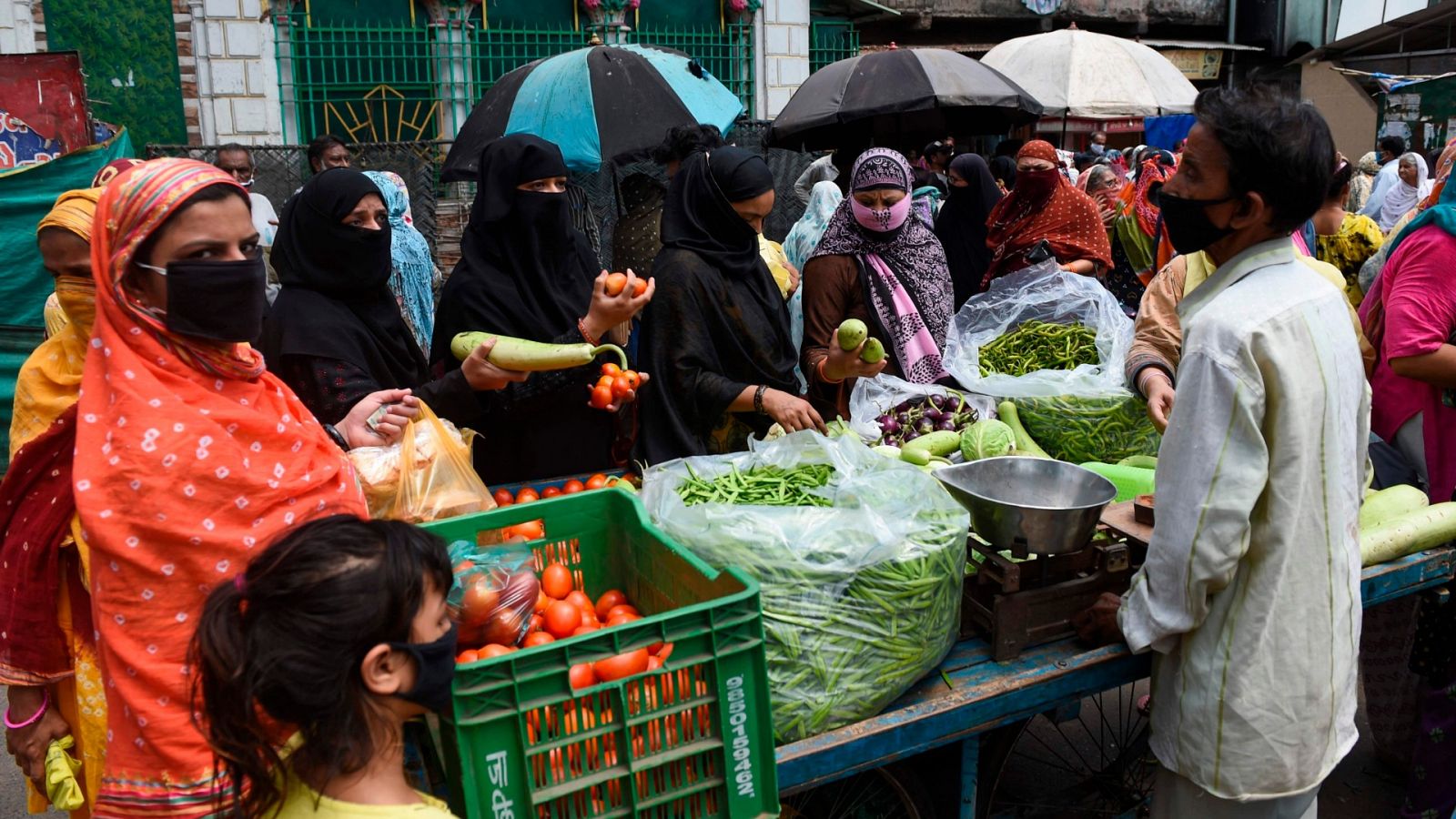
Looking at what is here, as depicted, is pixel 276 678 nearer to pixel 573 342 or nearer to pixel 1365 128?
pixel 573 342

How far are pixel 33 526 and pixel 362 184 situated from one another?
4.06ft

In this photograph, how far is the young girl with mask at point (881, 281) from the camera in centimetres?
415

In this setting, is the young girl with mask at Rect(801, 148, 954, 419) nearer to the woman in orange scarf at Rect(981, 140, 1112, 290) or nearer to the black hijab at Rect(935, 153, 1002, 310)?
the woman in orange scarf at Rect(981, 140, 1112, 290)

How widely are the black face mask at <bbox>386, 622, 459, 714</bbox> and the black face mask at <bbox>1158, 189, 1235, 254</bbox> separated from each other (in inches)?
65.2

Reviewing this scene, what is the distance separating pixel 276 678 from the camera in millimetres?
1310

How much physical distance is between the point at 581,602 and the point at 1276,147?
5.39ft

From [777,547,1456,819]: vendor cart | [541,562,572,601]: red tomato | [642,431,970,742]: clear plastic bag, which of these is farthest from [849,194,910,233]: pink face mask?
[541,562,572,601]: red tomato

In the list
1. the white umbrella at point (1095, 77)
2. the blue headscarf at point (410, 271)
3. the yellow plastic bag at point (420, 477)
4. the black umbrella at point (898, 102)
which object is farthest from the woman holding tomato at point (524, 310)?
the white umbrella at point (1095, 77)

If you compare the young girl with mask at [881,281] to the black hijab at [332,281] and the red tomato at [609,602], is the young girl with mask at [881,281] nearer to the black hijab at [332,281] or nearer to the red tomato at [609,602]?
the black hijab at [332,281]

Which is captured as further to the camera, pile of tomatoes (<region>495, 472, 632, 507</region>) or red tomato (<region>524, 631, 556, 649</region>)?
pile of tomatoes (<region>495, 472, 632, 507</region>)

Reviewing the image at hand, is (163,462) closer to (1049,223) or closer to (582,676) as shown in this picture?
(582,676)

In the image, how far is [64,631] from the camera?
211 centimetres

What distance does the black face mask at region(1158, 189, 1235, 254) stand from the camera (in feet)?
6.86

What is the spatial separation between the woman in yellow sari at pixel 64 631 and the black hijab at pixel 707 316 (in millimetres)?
1576
